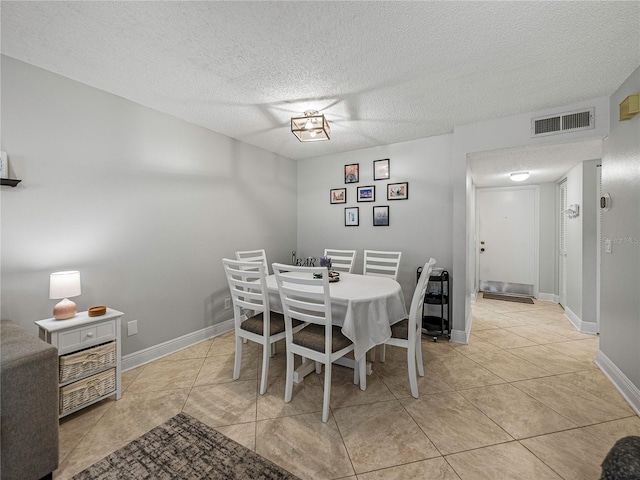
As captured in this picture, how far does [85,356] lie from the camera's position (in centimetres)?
187

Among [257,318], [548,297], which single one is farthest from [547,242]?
[257,318]

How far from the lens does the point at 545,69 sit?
204cm

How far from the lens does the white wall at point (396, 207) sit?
11.4ft

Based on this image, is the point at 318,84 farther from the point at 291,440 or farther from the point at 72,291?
the point at 291,440

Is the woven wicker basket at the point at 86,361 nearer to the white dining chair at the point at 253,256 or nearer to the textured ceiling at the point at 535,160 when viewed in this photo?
the white dining chair at the point at 253,256

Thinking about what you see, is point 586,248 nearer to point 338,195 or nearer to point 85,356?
point 338,195

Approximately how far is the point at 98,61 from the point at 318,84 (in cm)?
160

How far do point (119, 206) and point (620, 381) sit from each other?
4.47 m

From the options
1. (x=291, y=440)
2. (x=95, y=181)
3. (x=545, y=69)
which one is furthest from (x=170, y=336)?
(x=545, y=69)

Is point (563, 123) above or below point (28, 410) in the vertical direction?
above

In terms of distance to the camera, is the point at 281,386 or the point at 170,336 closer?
the point at 281,386

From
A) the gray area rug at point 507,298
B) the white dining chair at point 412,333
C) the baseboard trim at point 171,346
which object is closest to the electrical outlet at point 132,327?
the baseboard trim at point 171,346

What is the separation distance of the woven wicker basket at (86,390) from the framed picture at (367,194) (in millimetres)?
3376

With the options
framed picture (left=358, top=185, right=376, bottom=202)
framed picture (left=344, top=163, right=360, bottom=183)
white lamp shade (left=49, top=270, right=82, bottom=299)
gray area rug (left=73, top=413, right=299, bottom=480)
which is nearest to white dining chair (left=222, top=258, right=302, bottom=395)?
gray area rug (left=73, top=413, right=299, bottom=480)
